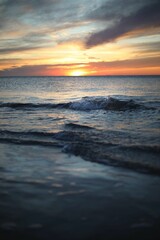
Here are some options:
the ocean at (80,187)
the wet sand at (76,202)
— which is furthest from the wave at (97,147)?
the wet sand at (76,202)

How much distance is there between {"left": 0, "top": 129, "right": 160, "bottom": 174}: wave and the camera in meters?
A: 7.33

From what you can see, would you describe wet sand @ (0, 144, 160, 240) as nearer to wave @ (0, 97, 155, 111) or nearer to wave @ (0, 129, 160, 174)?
wave @ (0, 129, 160, 174)

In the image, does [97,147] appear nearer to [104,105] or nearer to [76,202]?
[76,202]

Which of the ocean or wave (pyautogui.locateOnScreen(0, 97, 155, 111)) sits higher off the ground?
wave (pyautogui.locateOnScreen(0, 97, 155, 111))

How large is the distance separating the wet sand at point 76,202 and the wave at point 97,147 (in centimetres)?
55

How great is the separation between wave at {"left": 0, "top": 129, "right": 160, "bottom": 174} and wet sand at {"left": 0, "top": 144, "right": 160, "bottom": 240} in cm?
55

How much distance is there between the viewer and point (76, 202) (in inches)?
192

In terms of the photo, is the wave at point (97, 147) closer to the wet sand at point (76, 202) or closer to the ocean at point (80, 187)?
the ocean at point (80, 187)

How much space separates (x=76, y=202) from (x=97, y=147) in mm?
4508

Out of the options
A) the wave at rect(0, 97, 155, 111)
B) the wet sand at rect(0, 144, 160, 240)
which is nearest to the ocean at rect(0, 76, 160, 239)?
the wet sand at rect(0, 144, 160, 240)

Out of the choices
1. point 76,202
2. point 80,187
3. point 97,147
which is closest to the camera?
point 76,202

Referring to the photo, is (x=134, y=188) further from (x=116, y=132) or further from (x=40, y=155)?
(x=116, y=132)

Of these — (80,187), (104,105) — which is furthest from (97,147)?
(104,105)

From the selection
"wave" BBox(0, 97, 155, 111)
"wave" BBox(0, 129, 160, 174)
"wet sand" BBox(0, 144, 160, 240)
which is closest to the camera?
"wet sand" BBox(0, 144, 160, 240)
